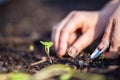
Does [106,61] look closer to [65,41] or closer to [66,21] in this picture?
[65,41]

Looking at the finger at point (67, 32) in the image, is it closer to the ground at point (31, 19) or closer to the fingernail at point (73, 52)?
the fingernail at point (73, 52)

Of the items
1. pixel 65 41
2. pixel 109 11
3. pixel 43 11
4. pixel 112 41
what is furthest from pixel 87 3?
pixel 112 41

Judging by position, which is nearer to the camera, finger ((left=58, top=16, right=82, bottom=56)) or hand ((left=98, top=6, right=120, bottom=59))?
hand ((left=98, top=6, right=120, bottom=59))

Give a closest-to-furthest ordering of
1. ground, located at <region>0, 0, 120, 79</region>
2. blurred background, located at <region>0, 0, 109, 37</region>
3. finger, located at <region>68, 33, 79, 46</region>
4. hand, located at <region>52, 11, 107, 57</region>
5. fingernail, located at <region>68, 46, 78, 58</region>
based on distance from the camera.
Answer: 1. fingernail, located at <region>68, 46, 78, 58</region>
2. hand, located at <region>52, 11, 107, 57</region>
3. finger, located at <region>68, 33, 79, 46</region>
4. ground, located at <region>0, 0, 120, 79</region>
5. blurred background, located at <region>0, 0, 109, 37</region>

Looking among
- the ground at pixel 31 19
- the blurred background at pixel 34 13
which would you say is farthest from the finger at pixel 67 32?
the blurred background at pixel 34 13

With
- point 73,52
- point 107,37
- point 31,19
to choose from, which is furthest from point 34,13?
point 107,37

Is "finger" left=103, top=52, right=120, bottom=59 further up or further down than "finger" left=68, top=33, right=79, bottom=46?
further down

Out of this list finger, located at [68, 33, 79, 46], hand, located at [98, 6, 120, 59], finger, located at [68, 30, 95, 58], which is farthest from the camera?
finger, located at [68, 33, 79, 46]

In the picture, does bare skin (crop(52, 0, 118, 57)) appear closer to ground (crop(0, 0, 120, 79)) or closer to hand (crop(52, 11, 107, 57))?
hand (crop(52, 11, 107, 57))

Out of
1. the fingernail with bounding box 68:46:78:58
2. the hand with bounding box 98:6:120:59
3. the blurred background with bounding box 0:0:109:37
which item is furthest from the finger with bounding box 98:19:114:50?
the blurred background with bounding box 0:0:109:37
